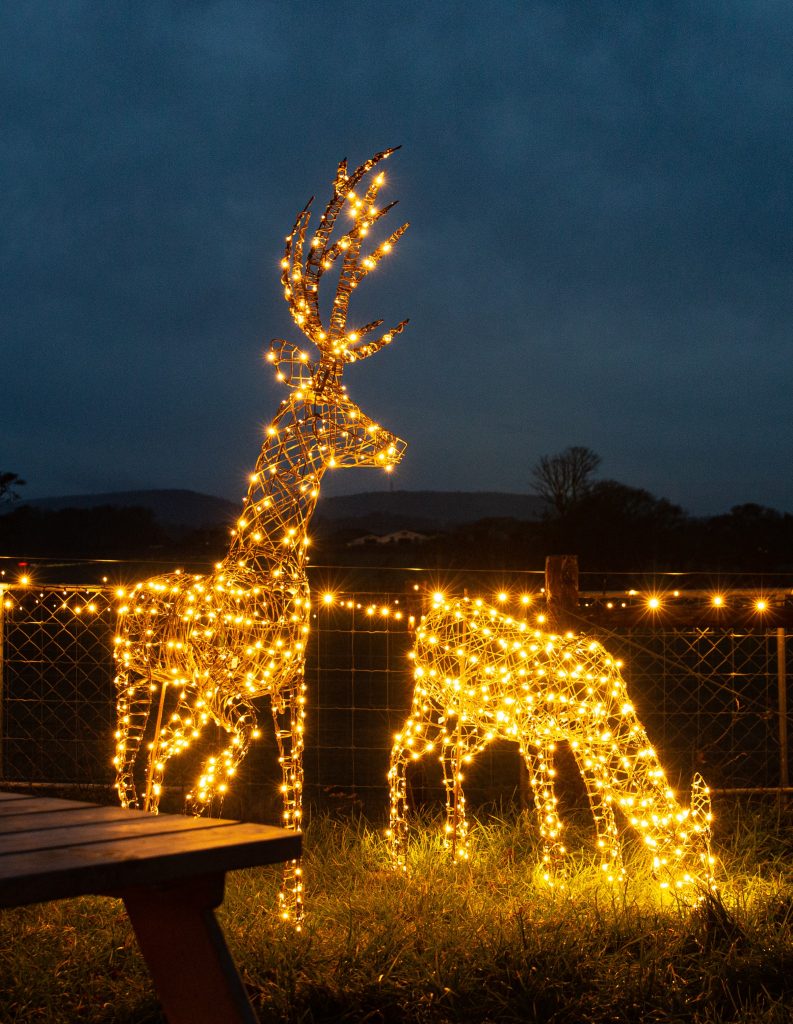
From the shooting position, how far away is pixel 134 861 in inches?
88.4

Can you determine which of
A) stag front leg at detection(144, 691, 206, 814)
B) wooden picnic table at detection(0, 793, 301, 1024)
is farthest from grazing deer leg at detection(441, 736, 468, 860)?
wooden picnic table at detection(0, 793, 301, 1024)

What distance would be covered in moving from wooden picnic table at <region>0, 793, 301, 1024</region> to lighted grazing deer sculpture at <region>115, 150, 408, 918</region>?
138cm

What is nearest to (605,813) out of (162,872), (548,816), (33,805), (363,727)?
(548,816)

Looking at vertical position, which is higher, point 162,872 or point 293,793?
point 162,872

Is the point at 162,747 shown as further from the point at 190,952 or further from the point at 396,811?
the point at 190,952

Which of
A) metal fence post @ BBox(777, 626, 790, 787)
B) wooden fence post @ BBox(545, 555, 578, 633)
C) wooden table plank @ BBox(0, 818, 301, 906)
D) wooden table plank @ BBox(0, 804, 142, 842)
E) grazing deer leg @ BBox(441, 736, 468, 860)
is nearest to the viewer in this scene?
wooden table plank @ BBox(0, 818, 301, 906)

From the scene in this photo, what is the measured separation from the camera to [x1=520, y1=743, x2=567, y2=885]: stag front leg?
4598 millimetres

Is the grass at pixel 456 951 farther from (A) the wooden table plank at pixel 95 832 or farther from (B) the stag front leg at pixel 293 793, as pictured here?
(A) the wooden table plank at pixel 95 832

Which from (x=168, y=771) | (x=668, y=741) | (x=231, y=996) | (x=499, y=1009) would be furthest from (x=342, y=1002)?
(x=668, y=741)

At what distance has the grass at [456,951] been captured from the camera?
347 centimetres

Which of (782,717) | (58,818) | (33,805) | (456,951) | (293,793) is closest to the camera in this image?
(58,818)

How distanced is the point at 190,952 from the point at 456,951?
4.74ft

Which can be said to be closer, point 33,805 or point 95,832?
point 95,832

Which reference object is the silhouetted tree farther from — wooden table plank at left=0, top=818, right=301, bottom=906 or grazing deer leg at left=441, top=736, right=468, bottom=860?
wooden table plank at left=0, top=818, right=301, bottom=906
